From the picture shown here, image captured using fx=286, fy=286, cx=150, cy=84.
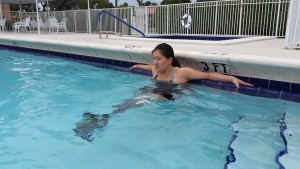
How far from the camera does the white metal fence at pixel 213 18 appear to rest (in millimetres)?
9953

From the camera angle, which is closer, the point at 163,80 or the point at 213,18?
the point at 163,80

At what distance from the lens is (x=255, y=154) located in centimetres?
258

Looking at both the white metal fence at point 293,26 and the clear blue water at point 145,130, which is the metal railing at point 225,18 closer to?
the white metal fence at point 293,26

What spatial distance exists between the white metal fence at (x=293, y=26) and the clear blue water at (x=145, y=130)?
2205 mm

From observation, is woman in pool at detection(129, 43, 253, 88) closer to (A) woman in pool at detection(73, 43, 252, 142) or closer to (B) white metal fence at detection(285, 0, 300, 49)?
(A) woman in pool at detection(73, 43, 252, 142)

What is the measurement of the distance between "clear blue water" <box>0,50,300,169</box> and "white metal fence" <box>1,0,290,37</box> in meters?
6.72

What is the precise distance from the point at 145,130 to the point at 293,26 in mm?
3974

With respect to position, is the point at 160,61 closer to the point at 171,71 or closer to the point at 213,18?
the point at 171,71

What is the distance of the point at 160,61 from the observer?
13.5ft

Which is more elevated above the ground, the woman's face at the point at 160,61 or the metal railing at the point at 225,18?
the metal railing at the point at 225,18

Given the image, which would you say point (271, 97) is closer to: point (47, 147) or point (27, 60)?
point (47, 147)

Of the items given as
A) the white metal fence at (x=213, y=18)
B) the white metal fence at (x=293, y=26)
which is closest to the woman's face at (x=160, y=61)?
the white metal fence at (x=293, y=26)

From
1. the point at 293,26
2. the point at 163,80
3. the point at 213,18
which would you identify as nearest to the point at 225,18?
the point at 213,18

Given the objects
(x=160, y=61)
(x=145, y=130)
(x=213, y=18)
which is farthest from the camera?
(x=213, y=18)
